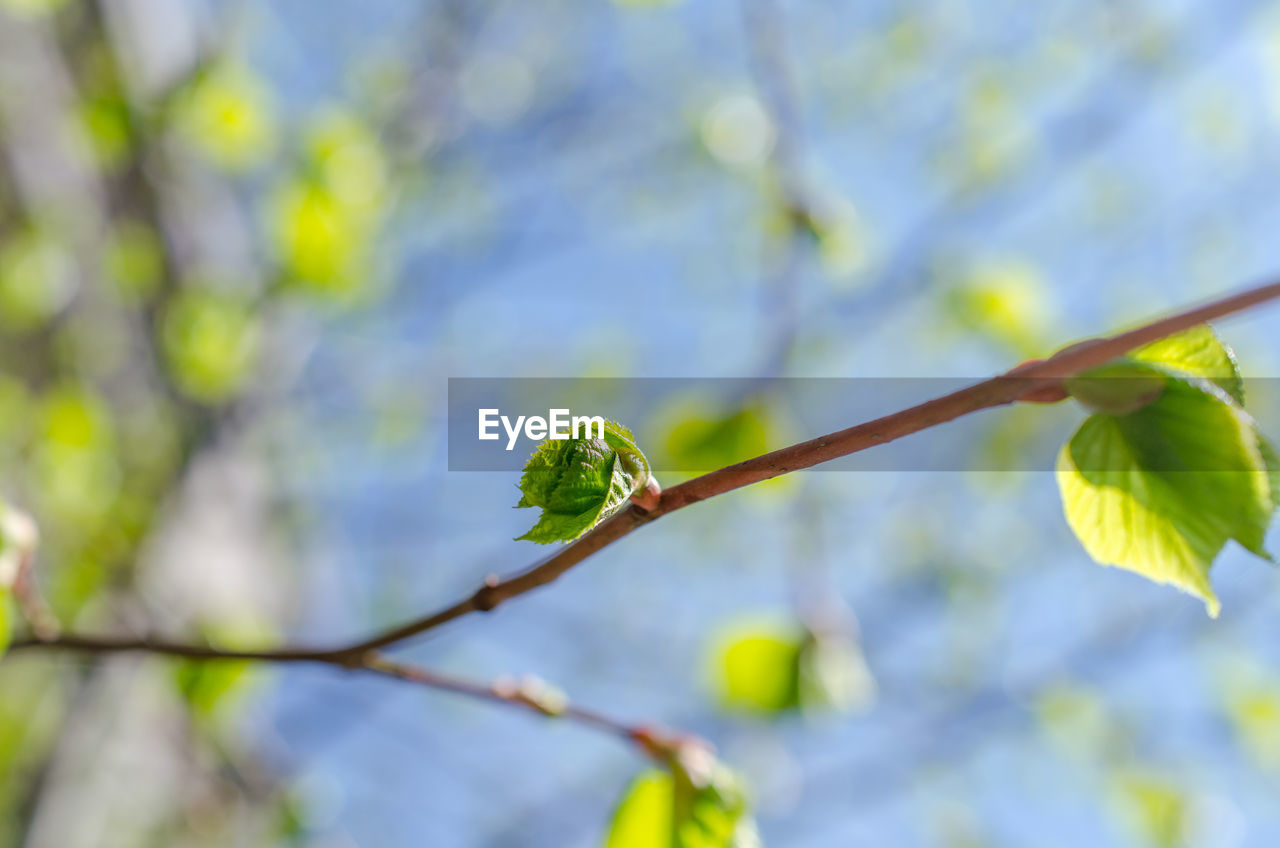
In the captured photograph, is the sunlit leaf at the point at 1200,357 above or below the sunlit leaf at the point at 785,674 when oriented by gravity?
above

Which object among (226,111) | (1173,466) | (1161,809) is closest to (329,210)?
(226,111)

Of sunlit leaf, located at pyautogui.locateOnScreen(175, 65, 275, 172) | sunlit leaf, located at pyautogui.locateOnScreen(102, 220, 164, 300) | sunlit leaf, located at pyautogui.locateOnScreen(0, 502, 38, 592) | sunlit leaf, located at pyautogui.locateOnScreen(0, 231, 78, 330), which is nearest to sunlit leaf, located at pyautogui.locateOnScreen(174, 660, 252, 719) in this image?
sunlit leaf, located at pyautogui.locateOnScreen(0, 502, 38, 592)

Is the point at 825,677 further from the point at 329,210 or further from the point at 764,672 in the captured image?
the point at 329,210

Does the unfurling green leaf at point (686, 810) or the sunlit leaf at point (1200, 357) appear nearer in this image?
the sunlit leaf at point (1200, 357)

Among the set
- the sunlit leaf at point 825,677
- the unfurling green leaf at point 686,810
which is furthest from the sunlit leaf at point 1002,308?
the unfurling green leaf at point 686,810

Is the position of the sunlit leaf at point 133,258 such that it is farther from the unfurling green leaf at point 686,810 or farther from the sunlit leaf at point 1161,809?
the sunlit leaf at point 1161,809

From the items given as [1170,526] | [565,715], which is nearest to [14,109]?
[565,715]
